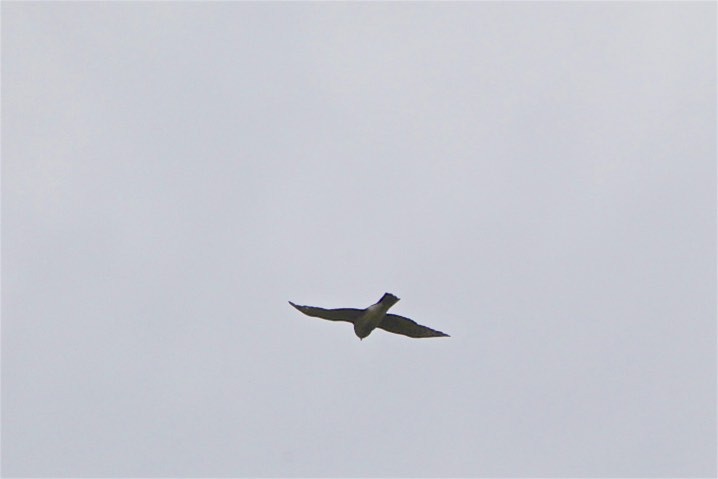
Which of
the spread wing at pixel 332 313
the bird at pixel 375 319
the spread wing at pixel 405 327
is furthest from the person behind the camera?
the spread wing at pixel 405 327

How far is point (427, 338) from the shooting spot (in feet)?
98.3

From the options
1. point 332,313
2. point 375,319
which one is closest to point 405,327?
point 375,319

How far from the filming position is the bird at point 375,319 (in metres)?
27.9

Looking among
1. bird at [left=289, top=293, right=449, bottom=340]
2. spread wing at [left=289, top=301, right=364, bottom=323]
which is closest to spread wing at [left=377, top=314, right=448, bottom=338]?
bird at [left=289, top=293, right=449, bottom=340]

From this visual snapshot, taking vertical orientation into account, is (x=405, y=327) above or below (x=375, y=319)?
above

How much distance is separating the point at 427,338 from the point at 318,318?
3002 millimetres

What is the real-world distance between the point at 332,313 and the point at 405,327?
6.69 ft

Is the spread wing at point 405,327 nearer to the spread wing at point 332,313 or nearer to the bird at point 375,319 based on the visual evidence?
the bird at point 375,319

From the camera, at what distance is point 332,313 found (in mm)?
29156

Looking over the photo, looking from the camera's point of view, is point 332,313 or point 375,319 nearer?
point 375,319

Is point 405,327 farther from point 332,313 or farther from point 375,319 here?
point 332,313

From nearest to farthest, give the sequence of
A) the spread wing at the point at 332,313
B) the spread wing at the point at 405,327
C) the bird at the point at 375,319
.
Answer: the bird at the point at 375,319
the spread wing at the point at 332,313
the spread wing at the point at 405,327

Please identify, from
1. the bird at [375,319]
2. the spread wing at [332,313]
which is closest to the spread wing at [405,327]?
the bird at [375,319]

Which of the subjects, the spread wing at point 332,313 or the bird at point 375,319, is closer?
the bird at point 375,319
